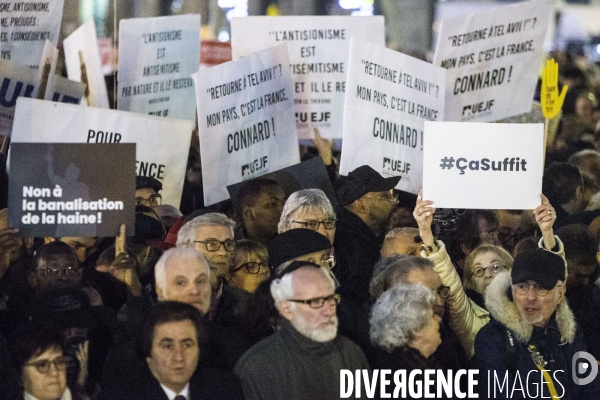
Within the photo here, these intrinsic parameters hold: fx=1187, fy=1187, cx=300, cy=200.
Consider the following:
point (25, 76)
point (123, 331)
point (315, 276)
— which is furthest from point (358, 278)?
point (25, 76)

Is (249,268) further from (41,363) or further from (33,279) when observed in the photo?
(41,363)

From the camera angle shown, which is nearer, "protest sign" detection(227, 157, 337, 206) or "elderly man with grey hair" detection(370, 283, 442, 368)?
"elderly man with grey hair" detection(370, 283, 442, 368)

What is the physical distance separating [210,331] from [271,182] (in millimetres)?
1934

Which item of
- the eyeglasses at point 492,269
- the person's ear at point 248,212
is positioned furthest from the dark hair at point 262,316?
the person's ear at point 248,212

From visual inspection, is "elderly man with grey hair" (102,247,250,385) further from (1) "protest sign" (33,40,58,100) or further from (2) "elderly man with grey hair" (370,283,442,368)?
(1) "protest sign" (33,40,58,100)

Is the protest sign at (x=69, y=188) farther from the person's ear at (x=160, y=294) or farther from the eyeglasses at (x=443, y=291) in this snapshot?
the eyeglasses at (x=443, y=291)

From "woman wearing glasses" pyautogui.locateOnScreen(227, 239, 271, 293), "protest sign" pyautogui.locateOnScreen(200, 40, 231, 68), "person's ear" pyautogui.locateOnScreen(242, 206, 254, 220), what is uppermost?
"protest sign" pyautogui.locateOnScreen(200, 40, 231, 68)

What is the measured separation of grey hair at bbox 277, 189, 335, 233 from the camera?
20.5ft

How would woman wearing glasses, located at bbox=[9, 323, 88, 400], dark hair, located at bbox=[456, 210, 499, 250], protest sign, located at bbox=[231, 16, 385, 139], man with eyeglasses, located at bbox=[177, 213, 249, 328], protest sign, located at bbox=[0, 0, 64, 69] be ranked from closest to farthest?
woman wearing glasses, located at bbox=[9, 323, 88, 400] → man with eyeglasses, located at bbox=[177, 213, 249, 328] → dark hair, located at bbox=[456, 210, 499, 250] → protest sign, located at bbox=[0, 0, 64, 69] → protest sign, located at bbox=[231, 16, 385, 139]

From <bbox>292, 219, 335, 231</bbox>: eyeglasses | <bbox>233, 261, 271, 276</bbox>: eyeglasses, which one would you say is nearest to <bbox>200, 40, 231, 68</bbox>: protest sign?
<bbox>292, 219, 335, 231</bbox>: eyeglasses

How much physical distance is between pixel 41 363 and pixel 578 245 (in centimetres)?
300

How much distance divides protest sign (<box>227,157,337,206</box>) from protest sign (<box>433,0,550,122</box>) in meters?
1.64

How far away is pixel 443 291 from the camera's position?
5.55 m

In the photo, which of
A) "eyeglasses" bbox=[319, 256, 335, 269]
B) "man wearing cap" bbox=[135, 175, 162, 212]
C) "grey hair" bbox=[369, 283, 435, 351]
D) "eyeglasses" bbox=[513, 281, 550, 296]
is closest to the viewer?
"grey hair" bbox=[369, 283, 435, 351]
